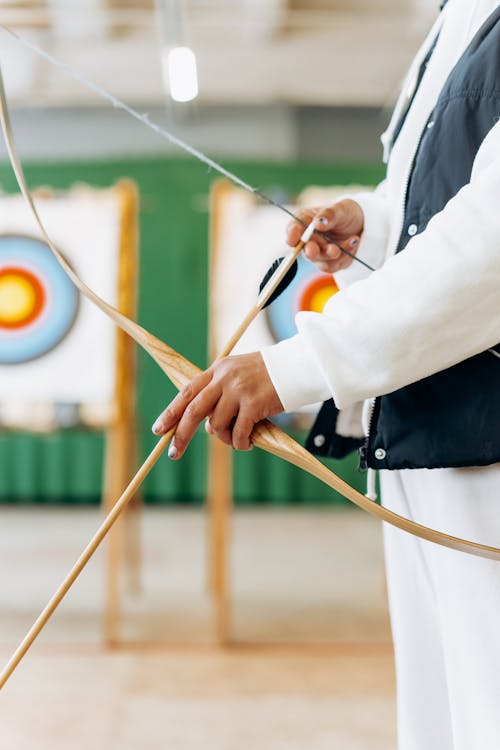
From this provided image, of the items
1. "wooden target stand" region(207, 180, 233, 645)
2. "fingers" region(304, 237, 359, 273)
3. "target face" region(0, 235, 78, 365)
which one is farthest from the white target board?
"fingers" region(304, 237, 359, 273)

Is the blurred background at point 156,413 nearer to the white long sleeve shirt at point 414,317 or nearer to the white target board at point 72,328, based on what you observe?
the white target board at point 72,328

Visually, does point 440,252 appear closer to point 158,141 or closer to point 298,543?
point 298,543

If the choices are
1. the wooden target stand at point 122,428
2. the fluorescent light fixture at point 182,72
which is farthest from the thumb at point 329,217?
the fluorescent light fixture at point 182,72

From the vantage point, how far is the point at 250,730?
145 cm

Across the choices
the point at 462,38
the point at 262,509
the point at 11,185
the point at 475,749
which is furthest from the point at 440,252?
the point at 11,185

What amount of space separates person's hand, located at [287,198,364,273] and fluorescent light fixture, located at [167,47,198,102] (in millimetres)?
2825

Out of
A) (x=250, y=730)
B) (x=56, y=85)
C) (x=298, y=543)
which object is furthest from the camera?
(x=56, y=85)

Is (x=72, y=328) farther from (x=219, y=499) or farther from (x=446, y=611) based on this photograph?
(x=446, y=611)

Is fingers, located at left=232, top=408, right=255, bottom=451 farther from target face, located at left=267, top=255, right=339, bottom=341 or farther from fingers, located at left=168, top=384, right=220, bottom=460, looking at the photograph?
target face, located at left=267, top=255, right=339, bottom=341

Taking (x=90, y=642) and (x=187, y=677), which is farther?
(x=90, y=642)

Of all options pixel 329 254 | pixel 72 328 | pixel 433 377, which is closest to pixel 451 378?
pixel 433 377

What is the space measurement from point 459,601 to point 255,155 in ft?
13.8

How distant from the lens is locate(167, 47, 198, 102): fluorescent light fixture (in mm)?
3443

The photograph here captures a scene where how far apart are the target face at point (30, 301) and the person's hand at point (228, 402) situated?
5.59 feet
